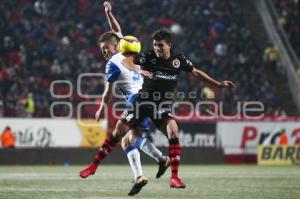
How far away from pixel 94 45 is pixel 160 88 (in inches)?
688

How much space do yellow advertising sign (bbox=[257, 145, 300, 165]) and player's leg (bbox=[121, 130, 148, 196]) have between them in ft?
Result: 46.1

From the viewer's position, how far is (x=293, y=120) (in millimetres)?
25281

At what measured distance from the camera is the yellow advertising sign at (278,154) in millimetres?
24375

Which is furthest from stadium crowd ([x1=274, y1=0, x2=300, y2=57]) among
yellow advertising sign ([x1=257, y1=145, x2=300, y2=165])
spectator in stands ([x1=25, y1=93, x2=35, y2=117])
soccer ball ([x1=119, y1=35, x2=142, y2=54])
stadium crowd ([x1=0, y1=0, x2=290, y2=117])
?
soccer ball ([x1=119, y1=35, x2=142, y2=54])

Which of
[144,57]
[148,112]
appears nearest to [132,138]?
[148,112]

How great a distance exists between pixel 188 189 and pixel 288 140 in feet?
47.3

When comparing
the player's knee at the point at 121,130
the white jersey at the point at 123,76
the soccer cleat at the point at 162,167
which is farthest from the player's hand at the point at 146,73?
the soccer cleat at the point at 162,167

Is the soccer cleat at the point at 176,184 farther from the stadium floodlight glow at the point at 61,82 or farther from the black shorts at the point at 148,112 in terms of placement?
the stadium floodlight glow at the point at 61,82

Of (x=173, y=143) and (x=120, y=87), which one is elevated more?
(x=120, y=87)

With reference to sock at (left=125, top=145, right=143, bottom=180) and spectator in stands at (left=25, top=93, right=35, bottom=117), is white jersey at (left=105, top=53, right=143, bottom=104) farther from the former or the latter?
spectator in stands at (left=25, top=93, right=35, bottom=117)

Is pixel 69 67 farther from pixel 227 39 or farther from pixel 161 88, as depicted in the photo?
pixel 161 88

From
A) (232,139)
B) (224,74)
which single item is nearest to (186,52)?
(224,74)

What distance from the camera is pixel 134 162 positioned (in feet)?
34.9

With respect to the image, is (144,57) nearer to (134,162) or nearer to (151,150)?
(134,162)
